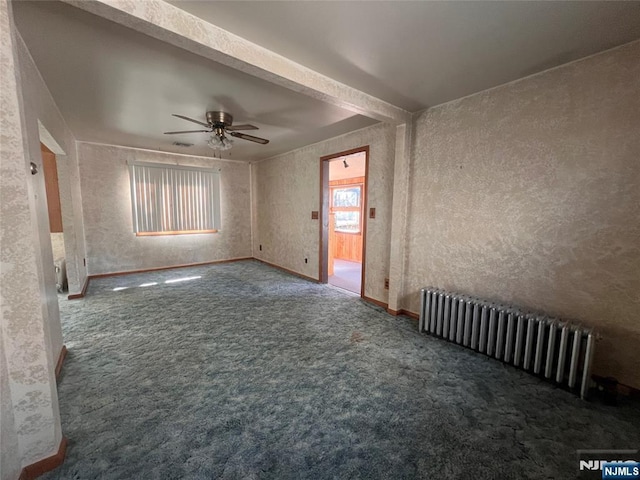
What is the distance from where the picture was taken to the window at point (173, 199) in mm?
5090

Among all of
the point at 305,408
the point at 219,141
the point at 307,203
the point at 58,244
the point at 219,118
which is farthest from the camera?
the point at 307,203

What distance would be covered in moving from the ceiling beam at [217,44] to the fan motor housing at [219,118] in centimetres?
125

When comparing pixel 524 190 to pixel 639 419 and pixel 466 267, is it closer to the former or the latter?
pixel 466 267

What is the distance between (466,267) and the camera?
2.71 metres

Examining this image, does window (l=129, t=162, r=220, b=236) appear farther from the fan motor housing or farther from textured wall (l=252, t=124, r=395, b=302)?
the fan motor housing

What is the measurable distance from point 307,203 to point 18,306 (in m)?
3.98

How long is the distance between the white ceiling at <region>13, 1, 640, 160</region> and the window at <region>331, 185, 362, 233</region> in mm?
4139

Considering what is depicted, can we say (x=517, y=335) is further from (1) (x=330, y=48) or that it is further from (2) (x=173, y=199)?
(2) (x=173, y=199)

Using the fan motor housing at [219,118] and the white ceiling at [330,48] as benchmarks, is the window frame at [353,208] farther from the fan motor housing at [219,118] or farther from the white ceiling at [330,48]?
the fan motor housing at [219,118]

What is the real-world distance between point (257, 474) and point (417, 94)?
3.13m

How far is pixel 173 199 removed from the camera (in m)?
5.43

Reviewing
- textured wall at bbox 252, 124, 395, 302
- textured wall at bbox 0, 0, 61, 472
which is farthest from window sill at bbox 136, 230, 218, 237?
textured wall at bbox 0, 0, 61, 472

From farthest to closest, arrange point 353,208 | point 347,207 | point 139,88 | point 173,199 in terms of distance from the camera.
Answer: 1. point 347,207
2. point 353,208
3. point 173,199
4. point 139,88

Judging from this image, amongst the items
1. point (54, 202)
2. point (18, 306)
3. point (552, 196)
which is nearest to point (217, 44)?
point (18, 306)
